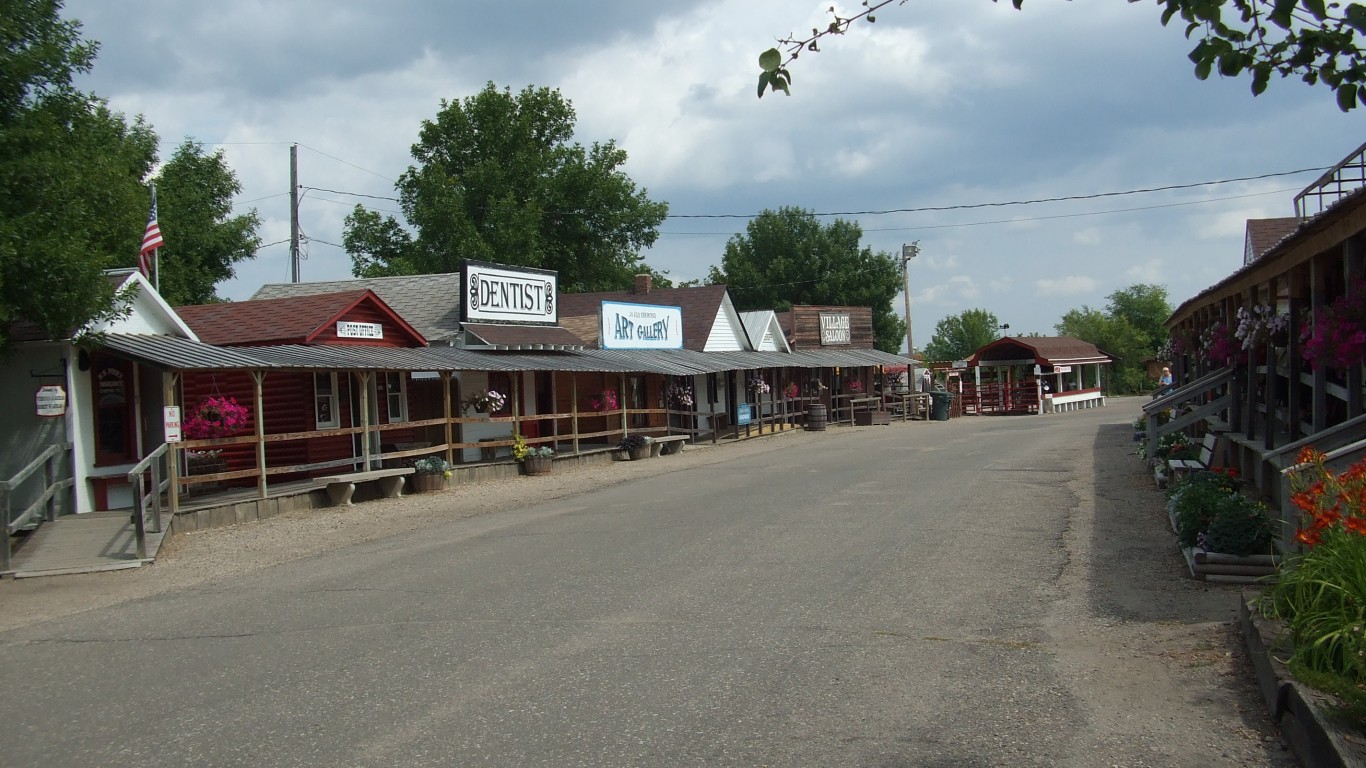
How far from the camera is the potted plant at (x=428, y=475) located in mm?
18844

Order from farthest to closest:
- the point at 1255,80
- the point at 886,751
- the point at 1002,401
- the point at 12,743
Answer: the point at 1002,401 → the point at 12,743 → the point at 886,751 → the point at 1255,80

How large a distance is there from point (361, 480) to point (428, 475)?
5.37ft

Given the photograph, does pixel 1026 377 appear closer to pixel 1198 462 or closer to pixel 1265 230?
pixel 1265 230

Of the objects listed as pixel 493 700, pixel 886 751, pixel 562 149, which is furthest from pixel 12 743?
pixel 562 149

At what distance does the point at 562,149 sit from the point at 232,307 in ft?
106

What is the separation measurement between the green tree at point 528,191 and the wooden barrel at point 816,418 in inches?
710

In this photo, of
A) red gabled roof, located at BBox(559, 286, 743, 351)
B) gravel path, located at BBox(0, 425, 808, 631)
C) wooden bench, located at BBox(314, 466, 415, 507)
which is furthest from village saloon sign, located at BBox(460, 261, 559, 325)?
wooden bench, located at BBox(314, 466, 415, 507)

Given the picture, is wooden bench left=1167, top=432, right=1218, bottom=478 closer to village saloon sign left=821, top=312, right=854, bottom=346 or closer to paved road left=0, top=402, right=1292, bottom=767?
paved road left=0, top=402, right=1292, bottom=767

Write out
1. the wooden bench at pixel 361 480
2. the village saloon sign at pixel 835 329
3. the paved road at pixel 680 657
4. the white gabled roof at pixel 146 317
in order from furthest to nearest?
the village saloon sign at pixel 835 329
the wooden bench at pixel 361 480
the white gabled roof at pixel 146 317
the paved road at pixel 680 657

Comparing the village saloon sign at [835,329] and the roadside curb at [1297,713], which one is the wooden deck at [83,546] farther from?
the village saloon sign at [835,329]

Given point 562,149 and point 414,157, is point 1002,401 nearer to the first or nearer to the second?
point 562,149

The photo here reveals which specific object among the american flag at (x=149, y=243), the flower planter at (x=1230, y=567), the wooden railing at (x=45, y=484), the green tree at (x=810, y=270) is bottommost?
the flower planter at (x=1230, y=567)

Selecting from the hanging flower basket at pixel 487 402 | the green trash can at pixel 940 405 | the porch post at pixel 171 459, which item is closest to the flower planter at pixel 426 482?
the hanging flower basket at pixel 487 402

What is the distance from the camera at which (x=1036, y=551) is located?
10312 millimetres
